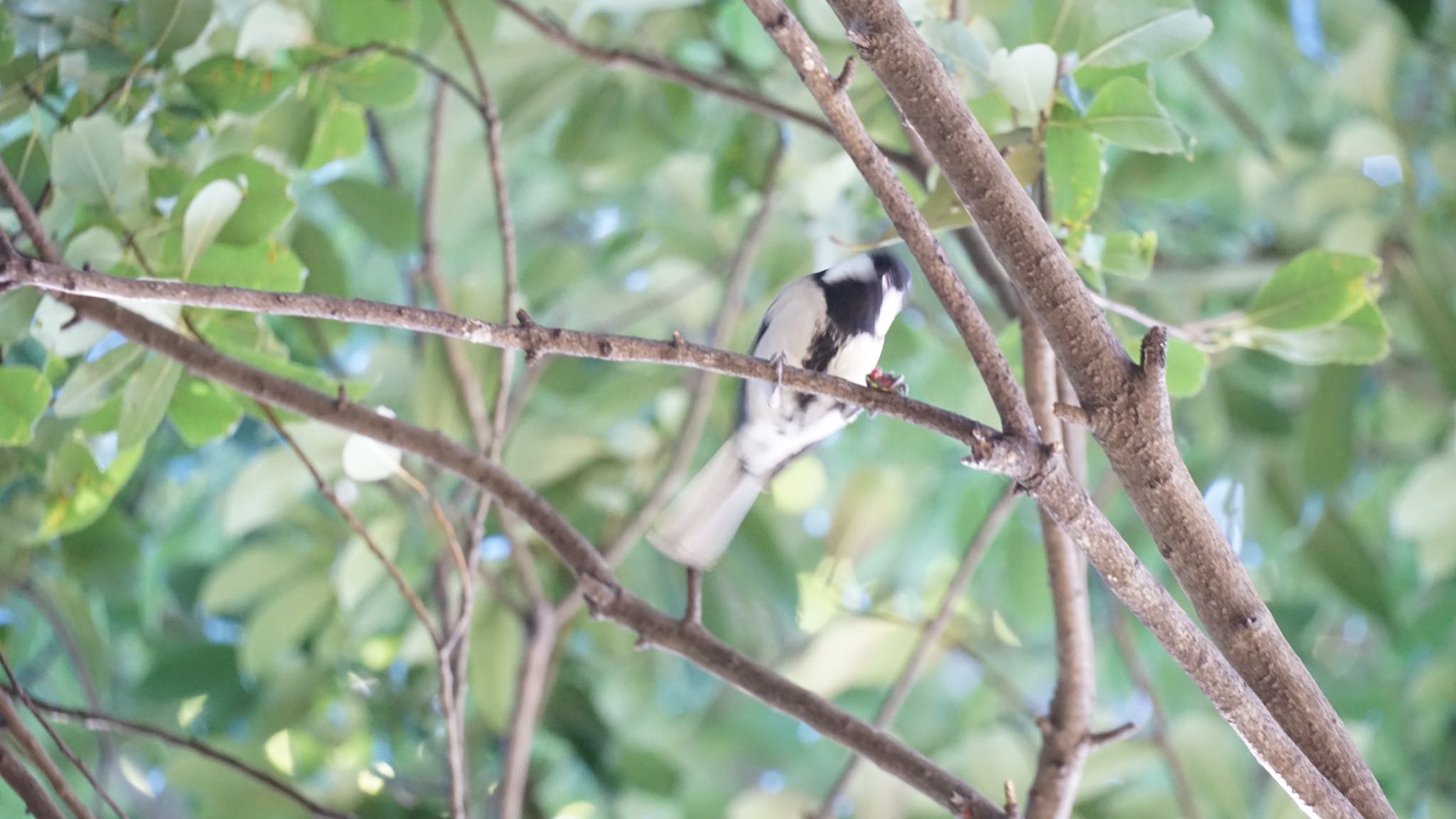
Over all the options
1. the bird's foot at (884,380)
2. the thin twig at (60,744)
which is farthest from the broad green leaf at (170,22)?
the bird's foot at (884,380)

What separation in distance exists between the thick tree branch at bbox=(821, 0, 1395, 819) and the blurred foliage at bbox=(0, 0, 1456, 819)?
8.7 inches

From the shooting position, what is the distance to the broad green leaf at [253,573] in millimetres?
1748

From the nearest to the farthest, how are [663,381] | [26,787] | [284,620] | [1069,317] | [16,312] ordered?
[1069,317], [26,787], [16,312], [284,620], [663,381]

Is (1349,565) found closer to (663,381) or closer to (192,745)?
(663,381)

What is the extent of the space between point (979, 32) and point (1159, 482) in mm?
666

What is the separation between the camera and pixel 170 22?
1167 mm

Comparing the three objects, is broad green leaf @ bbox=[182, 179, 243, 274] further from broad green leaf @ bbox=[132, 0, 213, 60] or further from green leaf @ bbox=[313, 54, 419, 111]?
green leaf @ bbox=[313, 54, 419, 111]

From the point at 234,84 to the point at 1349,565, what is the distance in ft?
5.93

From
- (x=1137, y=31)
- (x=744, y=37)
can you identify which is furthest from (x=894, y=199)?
(x=744, y=37)

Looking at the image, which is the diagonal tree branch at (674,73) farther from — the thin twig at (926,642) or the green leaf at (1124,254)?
the thin twig at (926,642)

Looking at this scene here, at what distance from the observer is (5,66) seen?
111 cm

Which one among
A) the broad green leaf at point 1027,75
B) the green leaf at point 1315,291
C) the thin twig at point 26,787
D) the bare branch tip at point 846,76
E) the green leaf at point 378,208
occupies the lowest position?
the thin twig at point 26,787

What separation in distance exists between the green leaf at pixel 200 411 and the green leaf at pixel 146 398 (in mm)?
136

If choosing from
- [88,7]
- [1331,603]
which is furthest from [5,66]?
[1331,603]
